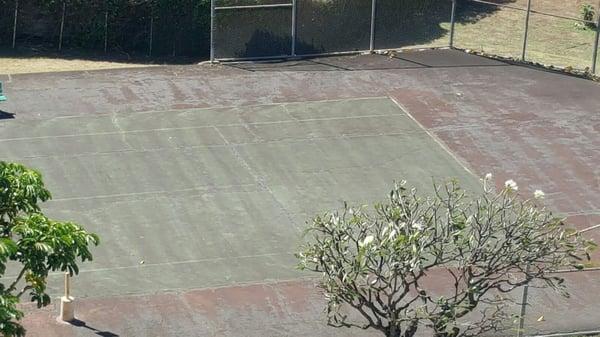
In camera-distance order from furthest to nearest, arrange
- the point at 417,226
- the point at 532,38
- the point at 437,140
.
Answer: the point at 532,38 → the point at 437,140 → the point at 417,226

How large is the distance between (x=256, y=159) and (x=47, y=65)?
8.33 m

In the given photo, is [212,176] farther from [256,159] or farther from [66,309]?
[66,309]

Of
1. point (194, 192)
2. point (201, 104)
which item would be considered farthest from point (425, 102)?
point (194, 192)

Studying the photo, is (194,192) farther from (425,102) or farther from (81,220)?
(425,102)

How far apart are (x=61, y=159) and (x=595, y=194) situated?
1088 centimetres

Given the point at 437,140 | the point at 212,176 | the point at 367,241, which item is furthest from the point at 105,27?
the point at 367,241

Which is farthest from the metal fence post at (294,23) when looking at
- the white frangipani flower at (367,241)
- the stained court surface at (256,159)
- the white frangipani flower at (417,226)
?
the white frangipani flower at (367,241)

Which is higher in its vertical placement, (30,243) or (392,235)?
(30,243)

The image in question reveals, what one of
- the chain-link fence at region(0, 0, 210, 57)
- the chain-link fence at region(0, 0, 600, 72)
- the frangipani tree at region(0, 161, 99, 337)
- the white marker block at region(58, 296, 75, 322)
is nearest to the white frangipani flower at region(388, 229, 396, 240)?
the frangipani tree at region(0, 161, 99, 337)

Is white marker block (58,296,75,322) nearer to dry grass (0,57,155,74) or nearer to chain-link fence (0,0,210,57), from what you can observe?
dry grass (0,57,155,74)

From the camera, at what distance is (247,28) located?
32.4m

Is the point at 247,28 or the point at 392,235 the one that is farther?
the point at 247,28

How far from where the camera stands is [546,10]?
3925 cm

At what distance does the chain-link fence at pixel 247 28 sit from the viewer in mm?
32500
